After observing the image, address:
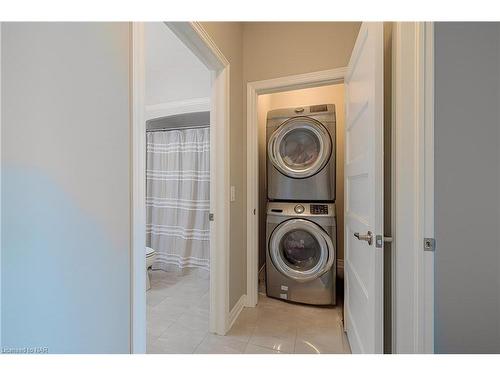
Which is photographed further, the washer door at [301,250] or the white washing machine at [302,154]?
the white washing machine at [302,154]

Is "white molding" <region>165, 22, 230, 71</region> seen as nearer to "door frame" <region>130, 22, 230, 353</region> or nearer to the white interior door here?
"door frame" <region>130, 22, 230, 353</region>

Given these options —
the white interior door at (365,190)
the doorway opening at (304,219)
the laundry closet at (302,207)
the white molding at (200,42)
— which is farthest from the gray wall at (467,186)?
the white molding at (200,42)

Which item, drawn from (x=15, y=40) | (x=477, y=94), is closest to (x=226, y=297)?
(x=15, y=40)

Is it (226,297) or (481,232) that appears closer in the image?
(481,232)

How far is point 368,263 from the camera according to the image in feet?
3.39

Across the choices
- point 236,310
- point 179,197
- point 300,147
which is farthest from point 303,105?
point 236,310

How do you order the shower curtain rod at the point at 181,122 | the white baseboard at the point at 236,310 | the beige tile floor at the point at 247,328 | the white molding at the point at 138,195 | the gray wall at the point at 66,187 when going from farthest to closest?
the shower curtain rod at the point at 181,122 < the white baseboard at the point at 236,310 < the beige tile floor at the point at 247,328 < the white molding at the point at 138,195 < the gray wall at the point at 66,187

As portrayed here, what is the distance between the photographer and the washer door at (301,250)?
75.6 inches

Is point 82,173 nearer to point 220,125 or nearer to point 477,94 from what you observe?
point 220,125

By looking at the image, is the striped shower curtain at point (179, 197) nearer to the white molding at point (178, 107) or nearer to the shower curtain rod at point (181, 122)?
the shower curtain rod at point (181, 122)

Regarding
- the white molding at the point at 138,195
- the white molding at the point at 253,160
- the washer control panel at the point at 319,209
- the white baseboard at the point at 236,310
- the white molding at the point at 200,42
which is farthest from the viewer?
the washer control panel at the point at 319,209

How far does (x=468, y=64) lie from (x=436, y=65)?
12 cm

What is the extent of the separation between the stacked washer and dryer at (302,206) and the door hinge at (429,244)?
1037 millimetres

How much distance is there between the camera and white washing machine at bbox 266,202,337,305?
6.32 feet
